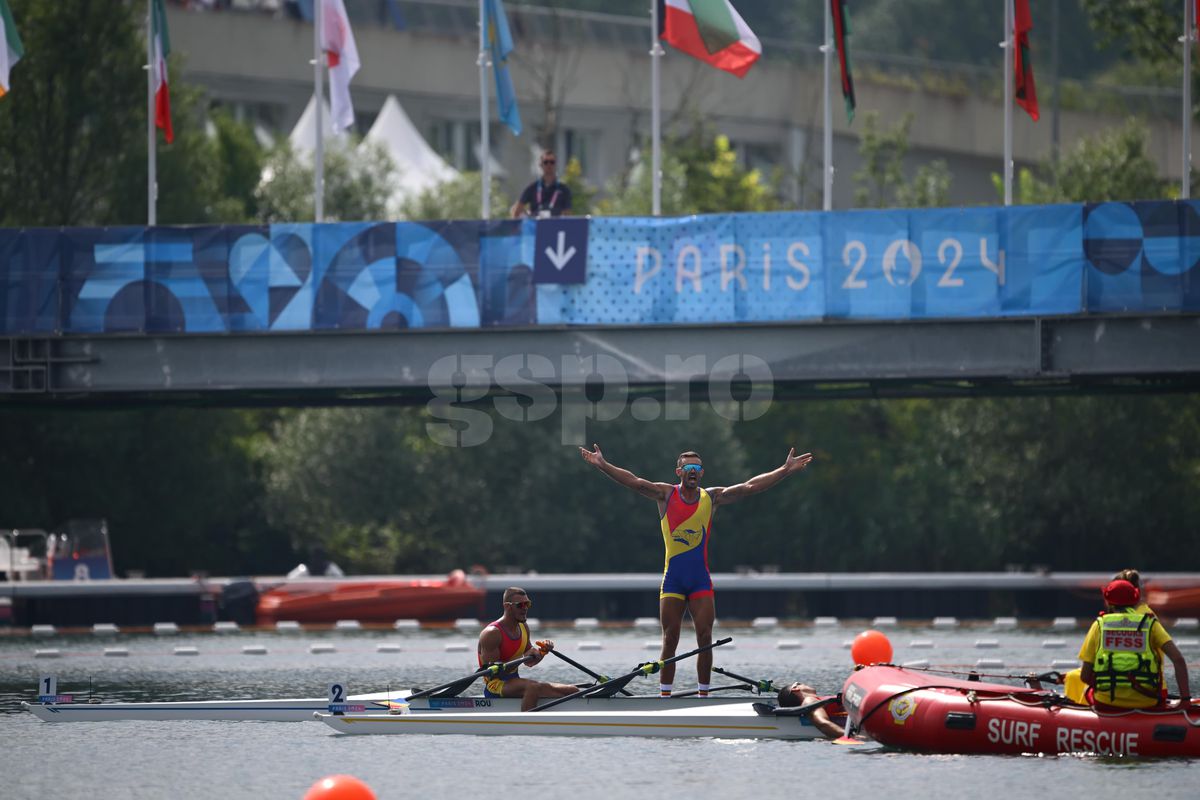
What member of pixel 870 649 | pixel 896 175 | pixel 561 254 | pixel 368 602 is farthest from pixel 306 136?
pixel 870 649

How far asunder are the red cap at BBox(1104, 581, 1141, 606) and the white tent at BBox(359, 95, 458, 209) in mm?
40139

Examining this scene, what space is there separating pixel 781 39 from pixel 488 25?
197 ft

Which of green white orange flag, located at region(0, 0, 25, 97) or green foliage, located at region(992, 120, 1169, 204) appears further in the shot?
green foliage, located at region(992, 120, 1169, 204)

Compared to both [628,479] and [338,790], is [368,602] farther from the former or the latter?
[338,790]

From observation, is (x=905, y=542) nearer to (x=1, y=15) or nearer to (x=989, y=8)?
(x=1, y=15)

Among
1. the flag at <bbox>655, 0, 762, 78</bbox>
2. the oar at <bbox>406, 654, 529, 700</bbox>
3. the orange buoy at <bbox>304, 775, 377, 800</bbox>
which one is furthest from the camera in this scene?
the flag at <bbox>655, 0, 762, 78</bbox>

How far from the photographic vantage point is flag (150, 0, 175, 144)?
3325 cm

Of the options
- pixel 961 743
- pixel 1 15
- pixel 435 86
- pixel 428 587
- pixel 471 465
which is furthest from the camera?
pixel 435 86

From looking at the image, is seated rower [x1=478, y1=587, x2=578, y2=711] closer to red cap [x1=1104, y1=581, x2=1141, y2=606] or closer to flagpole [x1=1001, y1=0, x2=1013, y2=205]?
red cap [x1=1104, y1=581, x2=1141, y2=606]

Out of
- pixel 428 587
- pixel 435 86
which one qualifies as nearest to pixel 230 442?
pixel 428 587

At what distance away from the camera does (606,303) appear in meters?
29.3

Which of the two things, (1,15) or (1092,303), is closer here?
(1092,303)

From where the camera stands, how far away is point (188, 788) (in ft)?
55.3

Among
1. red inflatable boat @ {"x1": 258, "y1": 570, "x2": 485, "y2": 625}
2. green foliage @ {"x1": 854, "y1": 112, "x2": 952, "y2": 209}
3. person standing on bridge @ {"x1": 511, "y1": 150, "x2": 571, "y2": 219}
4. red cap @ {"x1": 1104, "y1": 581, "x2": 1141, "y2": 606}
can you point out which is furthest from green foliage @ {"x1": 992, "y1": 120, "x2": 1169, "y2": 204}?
red cap @ {"x1": 1104, "y1": 581, "x2": 1141, "y2": 606}
